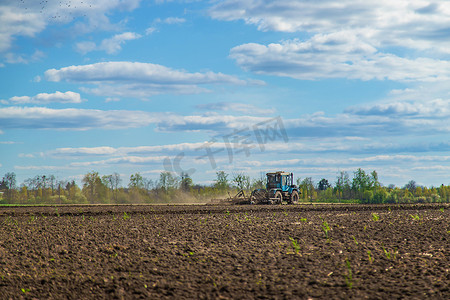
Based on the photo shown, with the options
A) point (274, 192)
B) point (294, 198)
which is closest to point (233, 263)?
point (274, 192)

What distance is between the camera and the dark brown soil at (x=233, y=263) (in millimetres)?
8773

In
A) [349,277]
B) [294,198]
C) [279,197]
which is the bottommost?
[349,277]

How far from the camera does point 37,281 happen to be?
10.2m

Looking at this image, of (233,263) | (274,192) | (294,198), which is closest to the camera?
(233,263)

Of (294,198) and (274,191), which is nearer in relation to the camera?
(274,191)

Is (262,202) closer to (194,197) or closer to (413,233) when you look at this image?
(194,197)

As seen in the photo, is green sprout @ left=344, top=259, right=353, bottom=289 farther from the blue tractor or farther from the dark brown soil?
the blue tractor

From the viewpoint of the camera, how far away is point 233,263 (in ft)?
34.3

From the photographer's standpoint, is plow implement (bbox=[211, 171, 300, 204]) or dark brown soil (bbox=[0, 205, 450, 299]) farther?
plow implement (bbox=[211, 171, 300, 204])

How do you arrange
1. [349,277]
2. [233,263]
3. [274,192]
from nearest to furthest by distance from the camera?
[349,277] → [233,263] → [274,192]

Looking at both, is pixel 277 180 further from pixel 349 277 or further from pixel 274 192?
pixel 349 277

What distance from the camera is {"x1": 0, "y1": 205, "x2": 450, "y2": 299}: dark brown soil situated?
877cm

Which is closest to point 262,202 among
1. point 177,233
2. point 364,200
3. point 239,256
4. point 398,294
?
point 177,233

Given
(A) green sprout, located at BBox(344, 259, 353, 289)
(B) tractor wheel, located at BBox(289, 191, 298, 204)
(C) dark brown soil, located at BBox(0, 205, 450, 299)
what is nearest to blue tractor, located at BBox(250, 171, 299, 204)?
(B) tractor wheel, located at BBox(289, 191, 298, 204)
